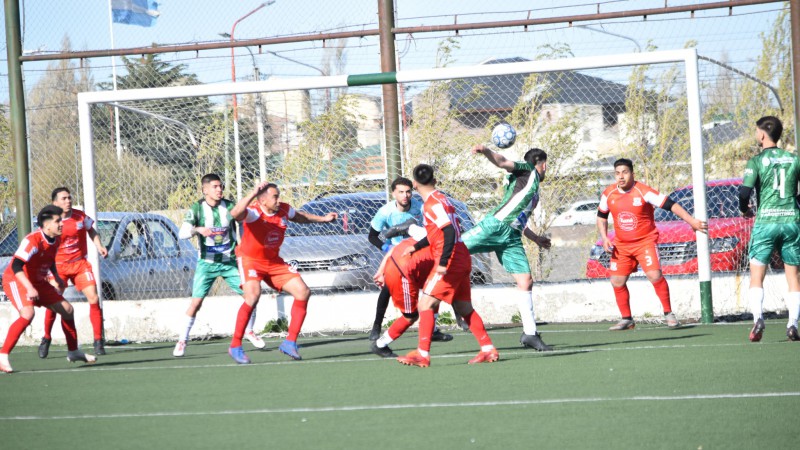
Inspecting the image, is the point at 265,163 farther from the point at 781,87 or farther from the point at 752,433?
the point at 752,433

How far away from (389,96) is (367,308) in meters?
2.78

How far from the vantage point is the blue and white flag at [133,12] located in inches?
1005

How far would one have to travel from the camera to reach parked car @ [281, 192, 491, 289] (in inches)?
539

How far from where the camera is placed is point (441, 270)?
873 cm

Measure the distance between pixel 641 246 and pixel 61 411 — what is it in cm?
718

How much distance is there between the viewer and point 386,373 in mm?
8891

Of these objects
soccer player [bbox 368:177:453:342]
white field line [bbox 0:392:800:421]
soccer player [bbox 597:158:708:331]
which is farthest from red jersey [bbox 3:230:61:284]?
soccer player [bbox 597:158:708:331]

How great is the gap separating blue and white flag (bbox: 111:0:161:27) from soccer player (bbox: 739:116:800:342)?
18430 mm

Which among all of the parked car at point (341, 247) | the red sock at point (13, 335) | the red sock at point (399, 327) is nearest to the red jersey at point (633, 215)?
the parked car at point (341, 247)

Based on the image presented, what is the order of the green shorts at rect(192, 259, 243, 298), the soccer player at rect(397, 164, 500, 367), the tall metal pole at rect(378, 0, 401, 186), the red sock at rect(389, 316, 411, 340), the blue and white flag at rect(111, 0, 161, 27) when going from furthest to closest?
1. the blue and white flag at rect(111, 0, 161, 27)
2. the tall metal pole at rect(378, 0, 401, 186)
3. the green shorts at rect(192, 259, 243, 298)
4. the red sock at rect(389, 316, 411, 340)
5. the soccer player at rect(397, 164, 500, 367)

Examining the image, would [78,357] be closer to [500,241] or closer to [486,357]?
[486,357]

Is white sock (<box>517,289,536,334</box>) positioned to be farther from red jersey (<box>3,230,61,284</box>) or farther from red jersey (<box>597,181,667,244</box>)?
red jersey (<box>3,230,61,284</box>)

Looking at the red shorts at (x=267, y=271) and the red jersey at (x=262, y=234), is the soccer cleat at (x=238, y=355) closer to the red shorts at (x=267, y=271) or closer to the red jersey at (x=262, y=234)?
the red shorts at (x=267, y=271)

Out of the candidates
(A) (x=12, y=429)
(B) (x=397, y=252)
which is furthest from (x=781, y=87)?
(A) (x=12, y=429)
